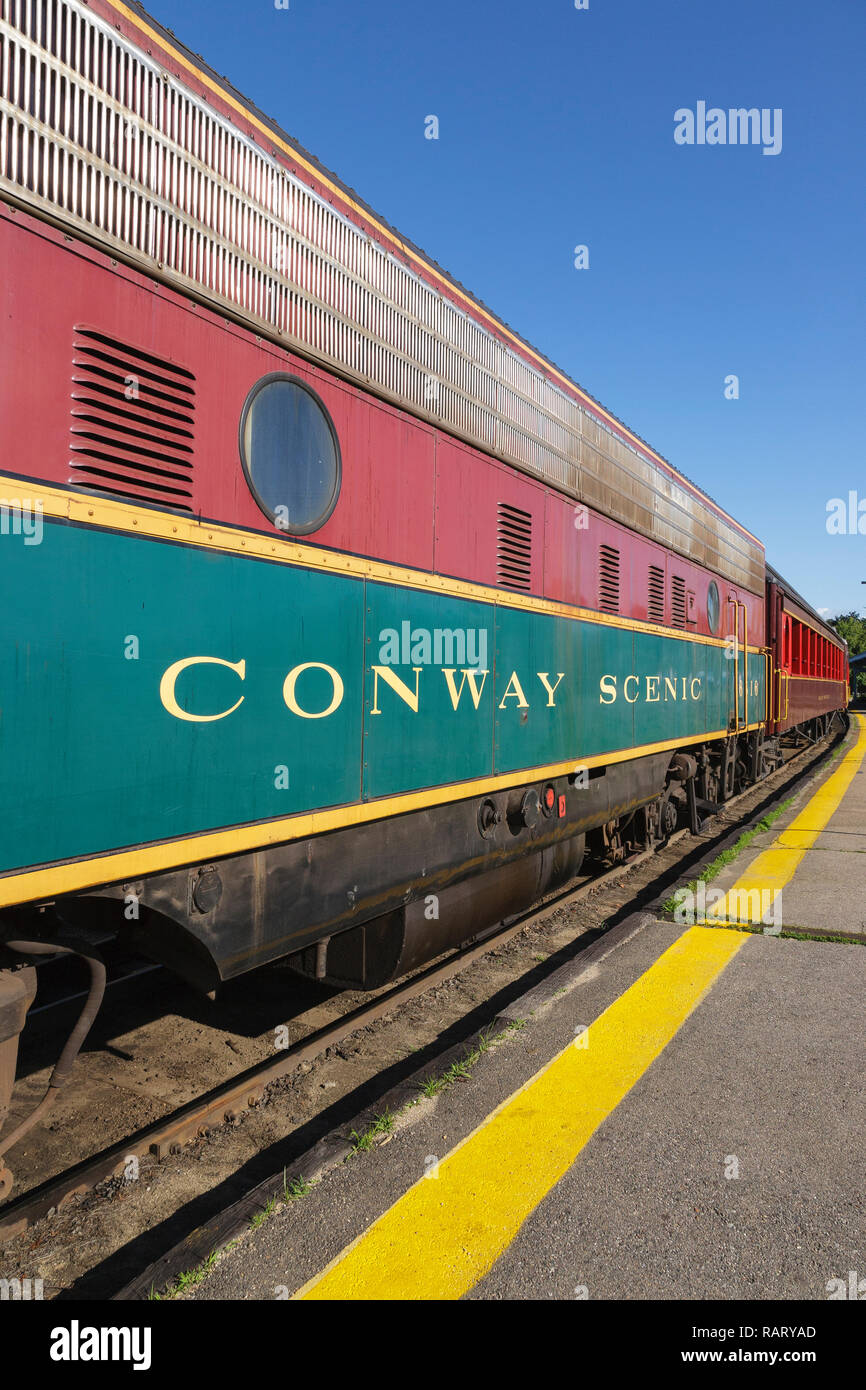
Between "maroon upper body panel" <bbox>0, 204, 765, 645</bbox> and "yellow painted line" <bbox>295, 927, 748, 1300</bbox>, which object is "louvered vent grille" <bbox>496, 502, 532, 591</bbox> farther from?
"yellow painted line" <bbox>295, 927, 748, 1300</bbox>

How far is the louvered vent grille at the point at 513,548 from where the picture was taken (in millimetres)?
4766

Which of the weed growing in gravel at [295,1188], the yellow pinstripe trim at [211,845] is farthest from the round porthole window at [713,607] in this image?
the weed growing in gravel at [295,1188]

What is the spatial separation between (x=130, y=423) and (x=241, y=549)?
547mm

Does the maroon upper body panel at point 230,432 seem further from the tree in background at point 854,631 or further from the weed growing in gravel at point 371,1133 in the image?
the tree in background at point 854,631

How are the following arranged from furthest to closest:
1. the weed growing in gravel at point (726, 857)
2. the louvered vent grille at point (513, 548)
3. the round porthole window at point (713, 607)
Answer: the round porthole window at point (713, 607) → the weed growing in gravel at point (726, 857) → the louvered vent grille at point (513, 548)

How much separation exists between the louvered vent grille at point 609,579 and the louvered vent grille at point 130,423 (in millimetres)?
3974

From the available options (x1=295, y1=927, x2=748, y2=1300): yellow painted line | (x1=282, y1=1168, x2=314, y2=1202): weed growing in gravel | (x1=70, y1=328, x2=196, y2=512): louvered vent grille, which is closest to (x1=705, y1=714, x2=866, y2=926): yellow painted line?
(x1=295, y1=927, x2=748, y2=1300): yellow painted line

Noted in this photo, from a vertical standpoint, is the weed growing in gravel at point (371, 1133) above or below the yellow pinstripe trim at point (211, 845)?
below

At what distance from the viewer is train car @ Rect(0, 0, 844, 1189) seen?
2.32 m

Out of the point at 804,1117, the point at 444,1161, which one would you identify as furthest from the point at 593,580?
the point at 444,1161

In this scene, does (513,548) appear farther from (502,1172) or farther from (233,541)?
(502,1172)

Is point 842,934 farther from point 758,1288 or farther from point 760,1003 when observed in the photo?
point 758,1288

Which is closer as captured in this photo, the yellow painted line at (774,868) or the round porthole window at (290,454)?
the round porthole window at (290,454)

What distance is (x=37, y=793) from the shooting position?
2.26 metres
